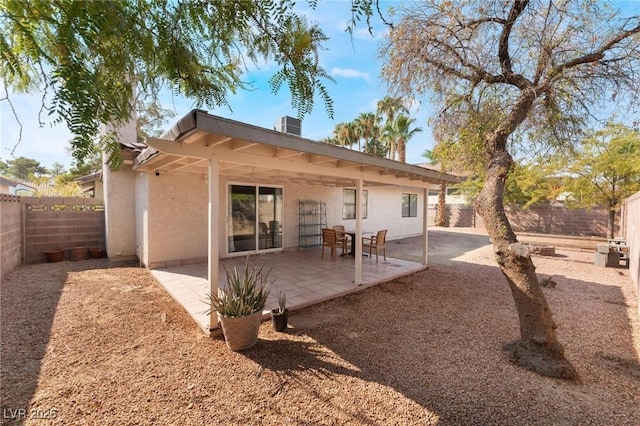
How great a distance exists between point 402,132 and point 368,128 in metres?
3.19

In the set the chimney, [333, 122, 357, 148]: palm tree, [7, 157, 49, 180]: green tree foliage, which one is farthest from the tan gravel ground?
[7, 157, 49, 180]: green tree foliage

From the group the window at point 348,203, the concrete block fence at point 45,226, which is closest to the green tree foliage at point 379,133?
the window at point 348,203

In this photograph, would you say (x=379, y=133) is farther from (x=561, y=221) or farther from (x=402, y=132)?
(x=561, y=221)

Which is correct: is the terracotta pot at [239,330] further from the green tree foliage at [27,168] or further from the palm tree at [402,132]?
the green tree foliage at [27,168]

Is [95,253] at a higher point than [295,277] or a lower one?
higher

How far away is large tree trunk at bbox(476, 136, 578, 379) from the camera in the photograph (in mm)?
3180

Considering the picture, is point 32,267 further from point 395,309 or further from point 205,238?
point 395,309

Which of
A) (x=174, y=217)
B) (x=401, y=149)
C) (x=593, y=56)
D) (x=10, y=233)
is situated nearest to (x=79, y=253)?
(x=10, y=233)

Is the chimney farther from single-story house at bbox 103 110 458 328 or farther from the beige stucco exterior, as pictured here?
the beige stucco exterior

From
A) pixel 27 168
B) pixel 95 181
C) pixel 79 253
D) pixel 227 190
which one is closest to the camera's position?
pixel 227 190

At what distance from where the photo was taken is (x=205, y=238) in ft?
24.9

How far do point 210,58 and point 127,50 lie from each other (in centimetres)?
58

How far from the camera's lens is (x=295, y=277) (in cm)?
635

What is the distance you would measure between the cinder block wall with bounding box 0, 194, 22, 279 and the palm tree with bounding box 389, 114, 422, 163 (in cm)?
1774
